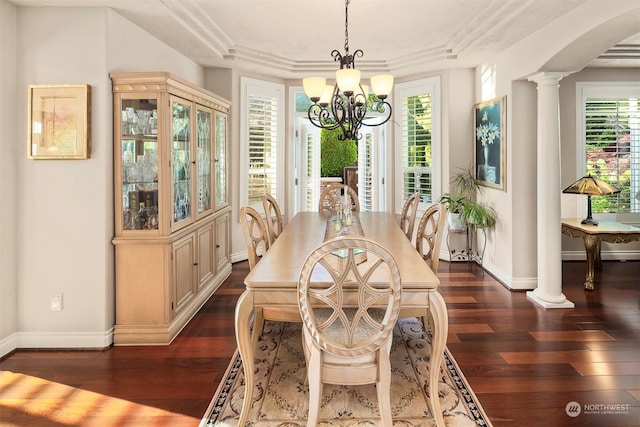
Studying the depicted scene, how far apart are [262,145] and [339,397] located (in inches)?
164

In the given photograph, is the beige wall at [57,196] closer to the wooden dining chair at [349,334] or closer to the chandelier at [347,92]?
the chandelier at [347,92]

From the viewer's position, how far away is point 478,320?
3.76 metres

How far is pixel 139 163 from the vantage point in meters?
3.36

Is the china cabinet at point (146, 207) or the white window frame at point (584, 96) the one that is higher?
the white window frame at point (584, 96)

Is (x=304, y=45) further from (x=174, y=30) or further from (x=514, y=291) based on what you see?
(x=514, y=291)

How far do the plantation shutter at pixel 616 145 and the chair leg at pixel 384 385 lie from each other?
5162 mm

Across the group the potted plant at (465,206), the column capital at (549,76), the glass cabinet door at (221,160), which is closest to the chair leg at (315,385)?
the glass cabinet door at (221,160)

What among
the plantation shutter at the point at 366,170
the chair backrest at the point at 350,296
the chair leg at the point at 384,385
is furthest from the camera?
the plantation shutter at the point at 366,170

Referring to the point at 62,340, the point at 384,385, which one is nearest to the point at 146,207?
the point at 62,340

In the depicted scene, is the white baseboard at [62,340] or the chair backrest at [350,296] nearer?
the chair backrest at [350,296]

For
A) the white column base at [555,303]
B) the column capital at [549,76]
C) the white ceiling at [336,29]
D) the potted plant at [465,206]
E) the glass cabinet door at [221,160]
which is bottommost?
the white column base at [555,303]

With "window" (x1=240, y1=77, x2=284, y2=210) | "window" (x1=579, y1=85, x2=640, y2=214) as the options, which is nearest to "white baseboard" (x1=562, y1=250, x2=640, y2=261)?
"window" (x1=579, y1=85, x2=640, y2=214)

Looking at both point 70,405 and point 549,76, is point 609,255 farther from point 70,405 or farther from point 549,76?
point 70,405

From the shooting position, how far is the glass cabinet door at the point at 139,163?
330 centimetres
